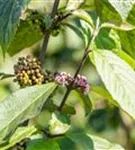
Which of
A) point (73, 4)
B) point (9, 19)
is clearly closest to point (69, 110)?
point (73, 4)

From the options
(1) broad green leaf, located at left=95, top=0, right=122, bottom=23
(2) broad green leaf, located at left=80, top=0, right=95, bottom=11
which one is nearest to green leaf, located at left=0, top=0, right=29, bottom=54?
(1) broad green leaf, located at left=95, top=0, right=122, bottom=23

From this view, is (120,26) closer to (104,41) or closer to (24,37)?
(104,41)

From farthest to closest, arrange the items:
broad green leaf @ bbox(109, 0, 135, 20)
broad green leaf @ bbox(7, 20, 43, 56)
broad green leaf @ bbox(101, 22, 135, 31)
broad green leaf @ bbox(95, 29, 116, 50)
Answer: broad green leaf @ bbox(7, 20, 43, 56) < broad green leaf @ bbox(95, 29, 116, 50) < broad green leaf @ bbox(101, 22, 135, 31) < broad green leaf @ bbox(109, 0, 135, 20)

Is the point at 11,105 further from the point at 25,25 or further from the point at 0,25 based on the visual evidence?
the point at 25,25

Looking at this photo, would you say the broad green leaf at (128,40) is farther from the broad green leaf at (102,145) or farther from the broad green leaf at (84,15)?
the broad green leaf at (102,145)

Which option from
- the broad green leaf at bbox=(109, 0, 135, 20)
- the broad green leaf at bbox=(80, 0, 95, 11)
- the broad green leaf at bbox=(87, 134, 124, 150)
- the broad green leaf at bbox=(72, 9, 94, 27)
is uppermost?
the broad green leaf at bbox=(109, 0, 135, 20)

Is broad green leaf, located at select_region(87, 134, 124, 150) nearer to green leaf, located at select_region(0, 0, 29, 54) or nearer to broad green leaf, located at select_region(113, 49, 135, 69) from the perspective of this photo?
broad green leaf, located at select_region(113, 49, 135, 69)
